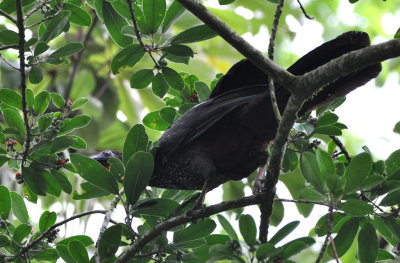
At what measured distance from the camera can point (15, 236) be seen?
3.19 metres

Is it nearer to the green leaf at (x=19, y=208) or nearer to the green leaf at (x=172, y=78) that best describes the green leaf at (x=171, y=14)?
the green leaf at (x=172, y=78)

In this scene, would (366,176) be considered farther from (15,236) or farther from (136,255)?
(15,236)

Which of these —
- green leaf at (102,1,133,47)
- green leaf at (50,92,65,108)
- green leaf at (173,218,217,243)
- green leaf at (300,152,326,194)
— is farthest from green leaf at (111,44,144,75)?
green leaf at (300,152,326,194)

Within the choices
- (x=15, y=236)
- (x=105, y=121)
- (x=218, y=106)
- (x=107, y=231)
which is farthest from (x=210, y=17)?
(x=105, y=121)

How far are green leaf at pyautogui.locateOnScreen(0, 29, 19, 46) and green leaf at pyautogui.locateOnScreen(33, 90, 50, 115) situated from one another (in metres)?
0.34

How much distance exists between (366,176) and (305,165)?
25 centimetres

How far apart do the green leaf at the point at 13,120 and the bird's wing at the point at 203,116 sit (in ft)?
2.82

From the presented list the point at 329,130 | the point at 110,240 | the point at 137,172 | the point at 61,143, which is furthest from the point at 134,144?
the point at 329,130

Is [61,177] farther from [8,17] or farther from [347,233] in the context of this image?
[347,233]

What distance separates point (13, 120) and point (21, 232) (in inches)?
24.9

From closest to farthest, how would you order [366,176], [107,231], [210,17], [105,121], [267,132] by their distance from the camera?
[366,176], [210,17], [107,231], [267,132], [105,121]

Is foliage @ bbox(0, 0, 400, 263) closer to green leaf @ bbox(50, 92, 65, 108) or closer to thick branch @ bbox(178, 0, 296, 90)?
green leaf @ bbox(50, 92, 65, 108)

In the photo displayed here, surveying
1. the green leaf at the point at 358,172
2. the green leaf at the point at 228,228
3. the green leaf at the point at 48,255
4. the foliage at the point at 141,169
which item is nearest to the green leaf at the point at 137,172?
the foliage at the point at 141,169

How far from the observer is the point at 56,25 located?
3.23m
